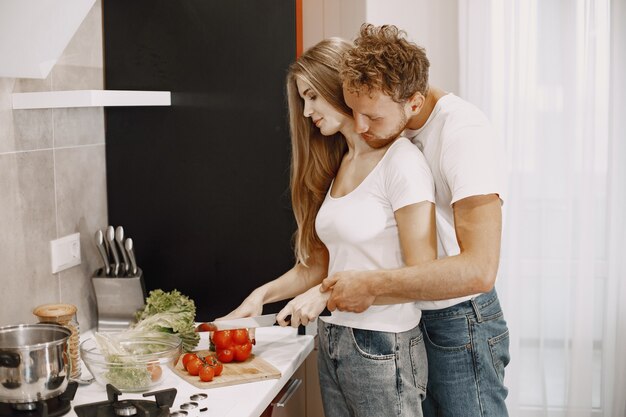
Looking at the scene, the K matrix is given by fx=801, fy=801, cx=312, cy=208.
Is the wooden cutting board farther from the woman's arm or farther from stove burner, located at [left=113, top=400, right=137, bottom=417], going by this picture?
stove burner, located at [left=113, top=400, right=137, bottom=417]

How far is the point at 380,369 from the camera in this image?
1.75 meters

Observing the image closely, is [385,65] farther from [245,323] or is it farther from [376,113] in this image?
[245,323]

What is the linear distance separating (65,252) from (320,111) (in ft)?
2.76

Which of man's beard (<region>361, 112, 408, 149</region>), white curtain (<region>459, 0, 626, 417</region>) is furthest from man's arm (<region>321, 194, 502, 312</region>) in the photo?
white curtain (<region>459, 0, 626, 417</region>)

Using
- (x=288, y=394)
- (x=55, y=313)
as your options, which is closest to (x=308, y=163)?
(x=288, y=394)

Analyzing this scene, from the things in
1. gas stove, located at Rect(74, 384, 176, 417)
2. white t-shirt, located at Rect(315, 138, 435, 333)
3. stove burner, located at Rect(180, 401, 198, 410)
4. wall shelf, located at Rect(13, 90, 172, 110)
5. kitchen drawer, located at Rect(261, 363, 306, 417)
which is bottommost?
kitchen drawer, located at Rect(261, 363, 306, 417)

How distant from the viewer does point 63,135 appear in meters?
2.20

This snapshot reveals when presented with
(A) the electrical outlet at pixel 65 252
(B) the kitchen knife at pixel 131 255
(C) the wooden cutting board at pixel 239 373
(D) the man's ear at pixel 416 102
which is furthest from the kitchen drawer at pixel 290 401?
(D) the man's ear at pixel 416 102

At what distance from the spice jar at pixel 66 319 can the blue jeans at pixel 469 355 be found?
0.83 m

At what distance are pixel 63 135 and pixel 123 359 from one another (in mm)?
715

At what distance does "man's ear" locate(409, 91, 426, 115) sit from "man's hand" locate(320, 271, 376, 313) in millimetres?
367

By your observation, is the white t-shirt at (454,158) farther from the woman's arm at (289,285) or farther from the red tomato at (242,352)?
the red tomato at (242,352)

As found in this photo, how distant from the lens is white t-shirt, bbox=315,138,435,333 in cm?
174

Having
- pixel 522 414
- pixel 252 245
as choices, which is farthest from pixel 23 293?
pixel 522 414
